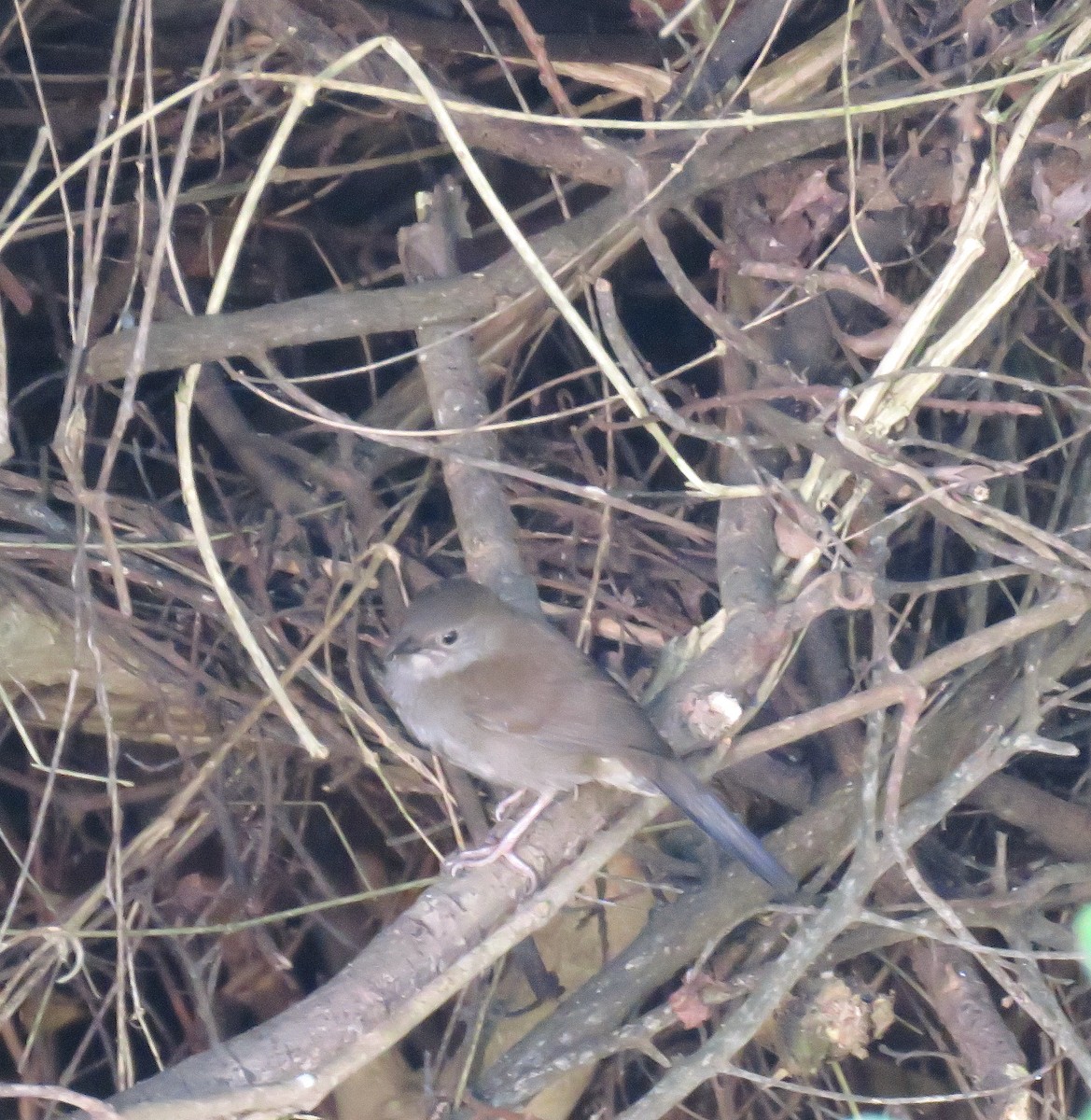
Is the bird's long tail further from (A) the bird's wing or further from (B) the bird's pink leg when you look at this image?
(B) the bird's pink leg

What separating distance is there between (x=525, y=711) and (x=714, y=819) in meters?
0.63

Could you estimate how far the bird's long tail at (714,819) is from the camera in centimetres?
287

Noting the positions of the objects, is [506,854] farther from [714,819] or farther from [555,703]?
[555,703]

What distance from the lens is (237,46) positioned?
10.7ft

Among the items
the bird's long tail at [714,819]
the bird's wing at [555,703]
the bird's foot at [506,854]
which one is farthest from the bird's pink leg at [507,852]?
the bird's long tail at [714,819]

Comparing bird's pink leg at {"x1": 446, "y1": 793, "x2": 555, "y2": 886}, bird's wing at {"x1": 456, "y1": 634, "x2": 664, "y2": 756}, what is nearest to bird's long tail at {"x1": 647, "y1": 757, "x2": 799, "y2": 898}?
bird's wing at {"x1": 456, "y1": 634, "x2": 664, "y2": 756}

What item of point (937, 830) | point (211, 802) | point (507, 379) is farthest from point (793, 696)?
point (211, 802)

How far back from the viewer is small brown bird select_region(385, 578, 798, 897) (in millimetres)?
2949

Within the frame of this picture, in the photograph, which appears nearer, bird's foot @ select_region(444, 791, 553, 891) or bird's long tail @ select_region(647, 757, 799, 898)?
bird's foot @ select_region(444, 791, 553, 891)

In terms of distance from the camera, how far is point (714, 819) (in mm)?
2957

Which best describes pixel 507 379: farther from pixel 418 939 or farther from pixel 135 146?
pixel 418 939

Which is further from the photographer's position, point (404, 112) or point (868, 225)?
point (404, 112)

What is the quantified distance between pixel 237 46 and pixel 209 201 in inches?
22.2

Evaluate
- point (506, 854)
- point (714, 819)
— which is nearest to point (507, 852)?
point (506, 854)
